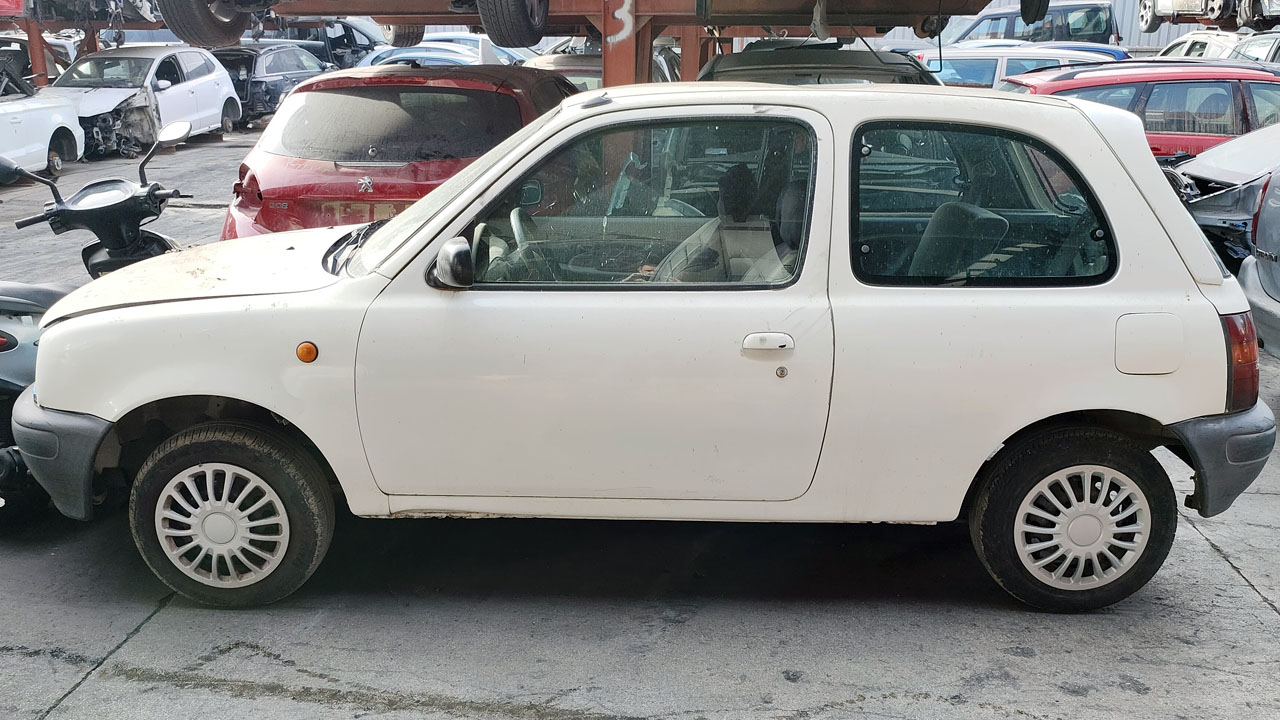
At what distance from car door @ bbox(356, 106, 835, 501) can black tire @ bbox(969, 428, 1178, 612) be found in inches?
25.4

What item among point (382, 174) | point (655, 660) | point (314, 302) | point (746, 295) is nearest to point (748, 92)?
point (746, 295)

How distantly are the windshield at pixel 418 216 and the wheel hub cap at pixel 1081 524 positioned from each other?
2.04m

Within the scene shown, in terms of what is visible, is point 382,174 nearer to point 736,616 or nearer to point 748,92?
point 748,92

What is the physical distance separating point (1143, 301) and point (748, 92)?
4.52 ft

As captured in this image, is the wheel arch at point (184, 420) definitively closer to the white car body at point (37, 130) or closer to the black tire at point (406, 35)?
the black tire at point (406, 35)

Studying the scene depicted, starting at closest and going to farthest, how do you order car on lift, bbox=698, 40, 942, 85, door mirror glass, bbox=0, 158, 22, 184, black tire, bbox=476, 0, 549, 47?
door mirror glass, bbox=0, 158, 22, 184 → car on lift, bbox=698, 40, 942, 85 → black tire, bbox=476, 0, 549, 47

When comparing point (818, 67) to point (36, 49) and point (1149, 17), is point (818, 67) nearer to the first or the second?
point (1149, 17)

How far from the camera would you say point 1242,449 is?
356 centimetres

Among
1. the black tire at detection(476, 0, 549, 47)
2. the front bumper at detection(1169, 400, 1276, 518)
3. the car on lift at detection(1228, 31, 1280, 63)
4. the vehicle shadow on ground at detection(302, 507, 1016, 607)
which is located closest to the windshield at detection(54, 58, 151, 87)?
the black tire at detection(476, 0, 549, 47)

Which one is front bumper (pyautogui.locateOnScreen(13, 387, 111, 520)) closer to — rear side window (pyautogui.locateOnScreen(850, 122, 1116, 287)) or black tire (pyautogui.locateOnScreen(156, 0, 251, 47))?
rear side window (pyautogui.locateOnScreen(850, 122, 1116, 287))

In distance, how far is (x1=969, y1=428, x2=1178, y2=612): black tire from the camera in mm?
3613

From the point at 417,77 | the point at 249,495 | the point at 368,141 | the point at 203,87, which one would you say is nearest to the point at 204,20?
the point at 417,77

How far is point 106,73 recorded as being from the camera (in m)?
16.2

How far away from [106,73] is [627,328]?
15363 millimetres
